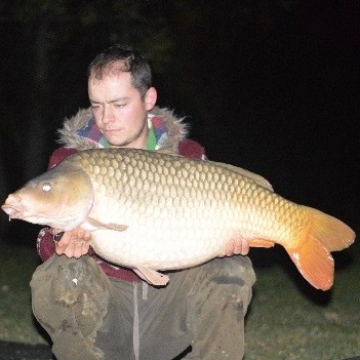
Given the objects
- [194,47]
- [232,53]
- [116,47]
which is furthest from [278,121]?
[116,47]

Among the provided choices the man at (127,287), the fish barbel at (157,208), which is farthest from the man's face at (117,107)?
the fish barbel at (157,208)

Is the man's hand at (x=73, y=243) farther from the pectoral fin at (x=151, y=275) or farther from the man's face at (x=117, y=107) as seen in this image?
the man's face at (x=117, y=107)

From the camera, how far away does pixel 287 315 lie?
15.8 ft

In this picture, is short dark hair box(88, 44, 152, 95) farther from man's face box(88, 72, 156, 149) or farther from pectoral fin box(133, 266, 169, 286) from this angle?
pectoral fin box(133, 266, 169, 286)

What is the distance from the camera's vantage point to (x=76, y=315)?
3086mm

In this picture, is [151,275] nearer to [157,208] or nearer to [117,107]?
[157,208]

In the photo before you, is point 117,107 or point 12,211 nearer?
point 12,211

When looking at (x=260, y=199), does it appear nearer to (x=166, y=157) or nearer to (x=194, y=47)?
(x=166, y=157)

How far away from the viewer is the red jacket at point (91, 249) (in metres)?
3.22

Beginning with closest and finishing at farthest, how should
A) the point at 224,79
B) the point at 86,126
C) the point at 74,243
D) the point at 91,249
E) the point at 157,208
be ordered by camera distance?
1. the point at 157,208
2. the point at 74,243
3. the point at 91,249
4. the point at 86,126
5. the point at 224,79

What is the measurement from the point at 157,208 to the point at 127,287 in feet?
2.20

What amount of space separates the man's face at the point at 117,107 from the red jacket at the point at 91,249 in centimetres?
20

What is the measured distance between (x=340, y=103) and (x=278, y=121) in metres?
2.06

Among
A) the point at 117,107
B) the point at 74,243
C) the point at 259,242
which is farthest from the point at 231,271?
the point at 117,107
